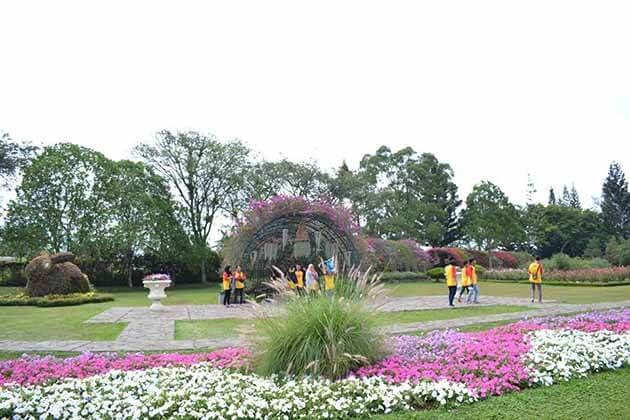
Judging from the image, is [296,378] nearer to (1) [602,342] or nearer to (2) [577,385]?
(2) [577,385]

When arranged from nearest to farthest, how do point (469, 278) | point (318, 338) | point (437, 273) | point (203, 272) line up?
point (318, 338), point (469, 278), point (437, 273), point (203, 272)

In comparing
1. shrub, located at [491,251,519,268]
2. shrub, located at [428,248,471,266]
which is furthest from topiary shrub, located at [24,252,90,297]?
shrub, located at [491,251,519,268]

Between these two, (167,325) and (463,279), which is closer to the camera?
(167,325)

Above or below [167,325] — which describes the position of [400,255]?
above

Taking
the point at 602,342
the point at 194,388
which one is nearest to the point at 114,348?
the point at 194,388

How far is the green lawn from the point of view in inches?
177

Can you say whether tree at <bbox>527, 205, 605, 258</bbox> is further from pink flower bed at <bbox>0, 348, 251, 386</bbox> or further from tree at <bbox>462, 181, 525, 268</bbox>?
pink flower bed at <bbox>0, 348, 251, 386</bbox>

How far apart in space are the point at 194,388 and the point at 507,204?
38707 mm

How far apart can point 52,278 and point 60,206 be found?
8.92 m

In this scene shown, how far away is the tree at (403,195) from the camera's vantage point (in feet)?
126

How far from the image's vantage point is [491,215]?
39125mm

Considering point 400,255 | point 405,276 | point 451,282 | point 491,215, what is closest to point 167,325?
point 451,282

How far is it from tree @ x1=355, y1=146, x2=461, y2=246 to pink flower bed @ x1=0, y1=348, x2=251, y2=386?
30874 mm

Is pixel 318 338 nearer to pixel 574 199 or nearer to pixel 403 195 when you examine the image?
pixel 403 195
